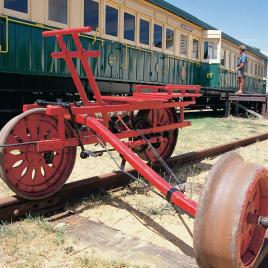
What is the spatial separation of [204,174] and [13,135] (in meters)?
2.66

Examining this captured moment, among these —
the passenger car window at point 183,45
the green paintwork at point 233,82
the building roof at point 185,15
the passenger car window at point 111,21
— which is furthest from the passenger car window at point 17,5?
the green paintwork at point 233,82

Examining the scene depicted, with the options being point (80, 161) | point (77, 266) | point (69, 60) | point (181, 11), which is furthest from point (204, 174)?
point (181, 11)

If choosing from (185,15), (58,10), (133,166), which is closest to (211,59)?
(185,15)

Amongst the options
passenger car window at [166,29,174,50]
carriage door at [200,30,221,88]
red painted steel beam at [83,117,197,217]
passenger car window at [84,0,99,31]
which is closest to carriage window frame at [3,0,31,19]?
passenger car window at [84,0,99,31]

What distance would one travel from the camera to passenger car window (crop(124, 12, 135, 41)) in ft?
33.2

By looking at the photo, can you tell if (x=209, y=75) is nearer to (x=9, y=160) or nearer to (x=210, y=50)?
(x=210, y=50)

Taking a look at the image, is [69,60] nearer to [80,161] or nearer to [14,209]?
[14,209]

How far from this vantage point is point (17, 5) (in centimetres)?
705

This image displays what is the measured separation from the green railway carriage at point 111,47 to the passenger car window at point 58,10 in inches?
0.7

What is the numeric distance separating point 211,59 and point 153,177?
14.1 m

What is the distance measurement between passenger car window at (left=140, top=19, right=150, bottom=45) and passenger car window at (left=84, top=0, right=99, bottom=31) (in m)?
2.06

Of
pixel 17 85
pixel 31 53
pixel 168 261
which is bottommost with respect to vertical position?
pixel 168 261

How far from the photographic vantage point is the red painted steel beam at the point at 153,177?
8.86 feet

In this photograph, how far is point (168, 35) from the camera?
1251 cm
